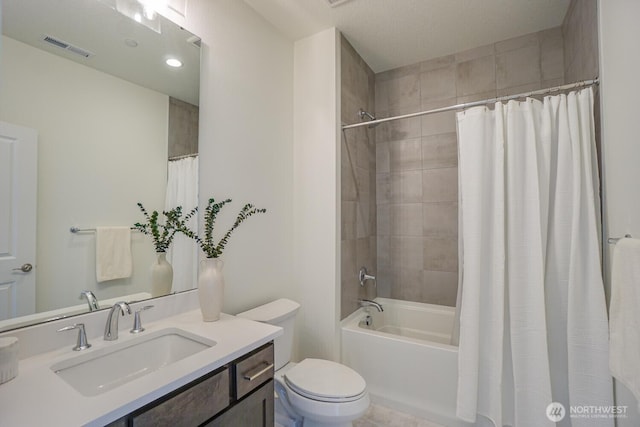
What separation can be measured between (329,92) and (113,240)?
1.63m

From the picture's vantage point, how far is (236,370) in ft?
3.63

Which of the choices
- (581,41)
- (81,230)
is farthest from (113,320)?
(581,41)

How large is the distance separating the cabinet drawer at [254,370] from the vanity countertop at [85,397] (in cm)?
4

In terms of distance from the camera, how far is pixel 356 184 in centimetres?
245

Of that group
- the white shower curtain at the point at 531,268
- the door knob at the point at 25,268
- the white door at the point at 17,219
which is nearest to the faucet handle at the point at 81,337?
the white door at the point at 17,219

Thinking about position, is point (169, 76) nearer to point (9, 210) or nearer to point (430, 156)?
point (9, 210)

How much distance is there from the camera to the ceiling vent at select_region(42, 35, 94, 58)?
3.65ft

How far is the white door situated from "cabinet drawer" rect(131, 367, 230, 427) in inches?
25.0

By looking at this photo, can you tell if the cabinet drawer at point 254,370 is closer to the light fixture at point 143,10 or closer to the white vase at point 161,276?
the white vase at point 161,276

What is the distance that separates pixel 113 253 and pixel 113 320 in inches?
11.0

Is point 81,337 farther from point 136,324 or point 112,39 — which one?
point 112,39

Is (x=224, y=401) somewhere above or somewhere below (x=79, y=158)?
below

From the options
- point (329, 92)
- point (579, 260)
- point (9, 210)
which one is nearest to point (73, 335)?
point (9, 210)

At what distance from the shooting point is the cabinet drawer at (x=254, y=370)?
1117 mm
